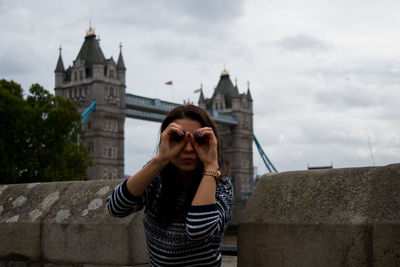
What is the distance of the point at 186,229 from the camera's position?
1.68 metres

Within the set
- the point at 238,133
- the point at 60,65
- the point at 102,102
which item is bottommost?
the point at 238,133

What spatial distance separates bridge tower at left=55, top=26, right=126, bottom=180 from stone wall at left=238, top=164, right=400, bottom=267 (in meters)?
47.4

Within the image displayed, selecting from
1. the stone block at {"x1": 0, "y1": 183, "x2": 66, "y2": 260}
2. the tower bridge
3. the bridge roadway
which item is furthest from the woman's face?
the bridge roadway

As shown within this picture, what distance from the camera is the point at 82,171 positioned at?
82.0 ft

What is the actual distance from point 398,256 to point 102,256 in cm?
159

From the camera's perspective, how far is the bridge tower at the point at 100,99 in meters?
50.2

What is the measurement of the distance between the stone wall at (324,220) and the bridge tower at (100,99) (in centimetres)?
4744

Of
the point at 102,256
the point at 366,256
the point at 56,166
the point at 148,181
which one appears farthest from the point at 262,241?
the point at 56,166

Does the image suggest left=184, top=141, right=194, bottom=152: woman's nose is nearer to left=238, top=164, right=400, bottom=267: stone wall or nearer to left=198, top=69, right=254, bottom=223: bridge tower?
left=238, top=164, right=400, bottom=267: stone wall

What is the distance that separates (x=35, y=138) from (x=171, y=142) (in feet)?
74.2

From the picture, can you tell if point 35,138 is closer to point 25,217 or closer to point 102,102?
point 25,217

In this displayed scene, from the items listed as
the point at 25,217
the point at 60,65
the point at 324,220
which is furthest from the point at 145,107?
the point at 324,220

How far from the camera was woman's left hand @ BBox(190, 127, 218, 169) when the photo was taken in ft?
5.76

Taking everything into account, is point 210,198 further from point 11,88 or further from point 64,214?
point 11,88
